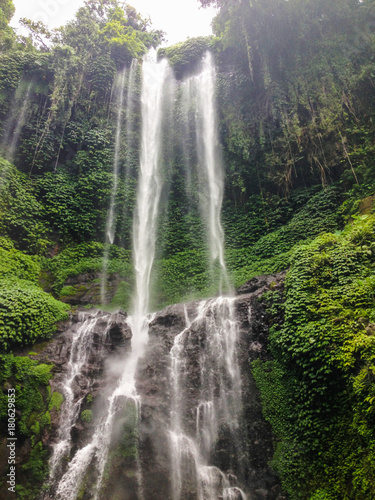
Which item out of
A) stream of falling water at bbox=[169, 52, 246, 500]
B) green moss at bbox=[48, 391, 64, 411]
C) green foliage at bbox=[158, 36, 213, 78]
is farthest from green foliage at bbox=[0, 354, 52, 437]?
green foliage at bbox=[158, 36, 213, 78]

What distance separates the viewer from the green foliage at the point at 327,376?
4754 mm

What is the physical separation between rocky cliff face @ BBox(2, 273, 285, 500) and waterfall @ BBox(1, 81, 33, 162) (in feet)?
32.5

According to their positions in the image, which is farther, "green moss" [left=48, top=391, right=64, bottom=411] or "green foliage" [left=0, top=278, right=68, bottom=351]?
"green foliage" [left=0, top=278, right=68, bottom=351]

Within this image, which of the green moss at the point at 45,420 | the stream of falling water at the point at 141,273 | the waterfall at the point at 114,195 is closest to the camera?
the stream of falling water at the point at 141,273

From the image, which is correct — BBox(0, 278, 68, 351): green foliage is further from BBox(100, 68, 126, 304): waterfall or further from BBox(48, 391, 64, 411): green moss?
BBox(100, 68, 126, 304): waterfall

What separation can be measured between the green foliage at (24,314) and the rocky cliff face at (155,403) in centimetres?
51

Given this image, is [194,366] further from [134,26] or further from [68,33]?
[134,26]

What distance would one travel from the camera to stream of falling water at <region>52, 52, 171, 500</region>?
20.0ft

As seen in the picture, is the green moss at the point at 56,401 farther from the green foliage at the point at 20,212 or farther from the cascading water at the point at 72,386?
the green foliage at the point at 20,212

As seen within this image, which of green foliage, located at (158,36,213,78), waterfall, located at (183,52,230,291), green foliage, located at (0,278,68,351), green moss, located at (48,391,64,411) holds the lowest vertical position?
green moss, located at (48,391,64,411)

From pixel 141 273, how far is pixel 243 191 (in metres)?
6.67

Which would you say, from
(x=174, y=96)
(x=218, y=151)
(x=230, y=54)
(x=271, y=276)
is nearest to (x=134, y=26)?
(x=174, y=96)

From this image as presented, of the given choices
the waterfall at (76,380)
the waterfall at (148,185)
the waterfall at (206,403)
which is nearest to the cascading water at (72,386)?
the waterfall at (76,380)

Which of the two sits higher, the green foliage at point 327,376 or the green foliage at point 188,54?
the green foliage at point 188,54
